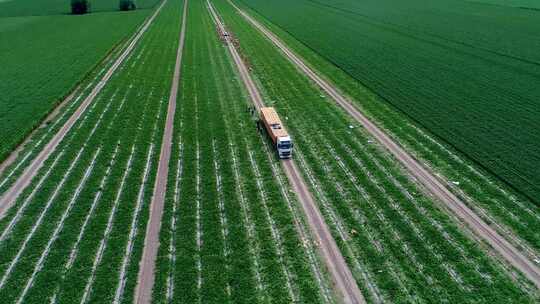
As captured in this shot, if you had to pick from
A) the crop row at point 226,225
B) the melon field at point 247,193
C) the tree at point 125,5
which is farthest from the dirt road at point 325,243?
the tree at point 125,5

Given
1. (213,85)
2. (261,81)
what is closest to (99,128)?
(213,85)

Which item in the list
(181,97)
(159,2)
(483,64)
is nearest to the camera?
(181,97)

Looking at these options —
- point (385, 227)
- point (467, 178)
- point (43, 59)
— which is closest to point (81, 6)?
point (43, 59)

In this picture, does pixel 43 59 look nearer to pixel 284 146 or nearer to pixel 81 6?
pixel 284 146

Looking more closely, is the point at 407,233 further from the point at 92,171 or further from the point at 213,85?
the point at 213,85

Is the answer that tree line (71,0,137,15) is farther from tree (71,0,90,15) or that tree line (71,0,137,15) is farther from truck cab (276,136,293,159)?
truck cab (276,136,293,159)

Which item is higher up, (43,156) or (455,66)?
(455,66)

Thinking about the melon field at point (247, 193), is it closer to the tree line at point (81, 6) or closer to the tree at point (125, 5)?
the tree line at point (81, 6)
